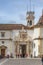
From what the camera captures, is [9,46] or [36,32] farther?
[9,46]

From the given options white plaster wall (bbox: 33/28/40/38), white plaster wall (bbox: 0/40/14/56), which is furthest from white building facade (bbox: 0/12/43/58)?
white plaster wall (bbox: 33/28/40/38)

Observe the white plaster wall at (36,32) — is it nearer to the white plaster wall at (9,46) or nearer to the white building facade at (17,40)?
the white building facade at (17,40)

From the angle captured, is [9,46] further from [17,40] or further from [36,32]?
[36,32]

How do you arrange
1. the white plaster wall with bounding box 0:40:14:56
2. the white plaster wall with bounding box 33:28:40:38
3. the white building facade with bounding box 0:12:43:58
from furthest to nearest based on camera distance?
the white plaster wall with bounding box 0:40:14:56
the white building facade with bounding box 0:12:43:58
the white plaster wall with bounding box 33:28:40:38

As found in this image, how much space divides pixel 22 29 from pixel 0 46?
531cm

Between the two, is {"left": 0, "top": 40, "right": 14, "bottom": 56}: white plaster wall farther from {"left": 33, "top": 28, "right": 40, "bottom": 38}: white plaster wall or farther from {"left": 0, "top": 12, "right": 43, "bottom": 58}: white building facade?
{"left": 33, "top": 28, "right": 40, "bottom": 38}: white plaster wall

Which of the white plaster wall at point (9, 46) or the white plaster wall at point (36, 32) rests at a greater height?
the white plaster wall at point (36, 32)

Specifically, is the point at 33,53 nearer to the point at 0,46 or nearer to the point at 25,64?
the point at 0,46

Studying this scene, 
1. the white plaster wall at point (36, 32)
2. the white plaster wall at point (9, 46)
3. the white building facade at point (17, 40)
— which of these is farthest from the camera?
the white plaster wall at point (9, 46)

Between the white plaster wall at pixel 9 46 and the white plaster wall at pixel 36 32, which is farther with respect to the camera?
the white plaster wall at pixel 9 46

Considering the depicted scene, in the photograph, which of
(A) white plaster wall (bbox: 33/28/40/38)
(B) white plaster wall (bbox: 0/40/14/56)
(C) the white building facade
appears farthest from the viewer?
(B) white plaster wall (bbox: 0/40/14/56)

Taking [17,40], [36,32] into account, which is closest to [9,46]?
[17,40]

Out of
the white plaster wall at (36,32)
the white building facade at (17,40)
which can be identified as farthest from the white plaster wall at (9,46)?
the white plaster wall at (36,32)

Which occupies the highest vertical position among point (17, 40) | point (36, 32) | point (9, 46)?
point (36, 32)
